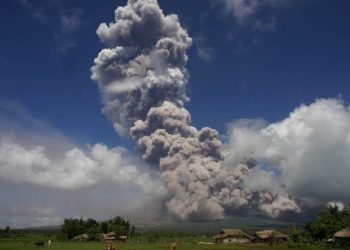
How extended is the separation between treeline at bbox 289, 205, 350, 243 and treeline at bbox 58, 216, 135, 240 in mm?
63163

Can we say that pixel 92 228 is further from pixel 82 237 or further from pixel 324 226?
pixel 324 226

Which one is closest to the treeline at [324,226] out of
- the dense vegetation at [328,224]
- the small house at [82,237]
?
the dense vegetation at [328,224]

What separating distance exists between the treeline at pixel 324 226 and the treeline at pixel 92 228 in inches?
2487

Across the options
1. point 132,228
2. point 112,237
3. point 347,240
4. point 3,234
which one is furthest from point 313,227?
point 3,234

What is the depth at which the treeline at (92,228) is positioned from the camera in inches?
6245

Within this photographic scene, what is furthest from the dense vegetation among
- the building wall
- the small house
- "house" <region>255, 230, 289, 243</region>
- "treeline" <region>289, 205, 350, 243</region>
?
the small house

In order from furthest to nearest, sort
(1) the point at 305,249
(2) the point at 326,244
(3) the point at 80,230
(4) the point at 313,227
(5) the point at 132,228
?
(5) the point at 132,228 < (3) the point at 80,230 < (4) the point at 313,227 < (2) the point at 326,244 < (1) the point at 305,249

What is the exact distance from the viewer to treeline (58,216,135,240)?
Result: 159 metres

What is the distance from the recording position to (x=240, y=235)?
477 feet

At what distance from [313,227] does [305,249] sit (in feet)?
133

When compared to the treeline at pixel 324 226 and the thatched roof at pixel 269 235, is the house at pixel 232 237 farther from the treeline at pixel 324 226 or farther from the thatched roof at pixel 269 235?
the treeline at pixel 324 226

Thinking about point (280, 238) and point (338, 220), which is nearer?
point (338, 220)

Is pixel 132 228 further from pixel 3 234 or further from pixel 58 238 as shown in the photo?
pixel 3 234

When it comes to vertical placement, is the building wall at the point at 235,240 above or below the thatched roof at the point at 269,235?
below
